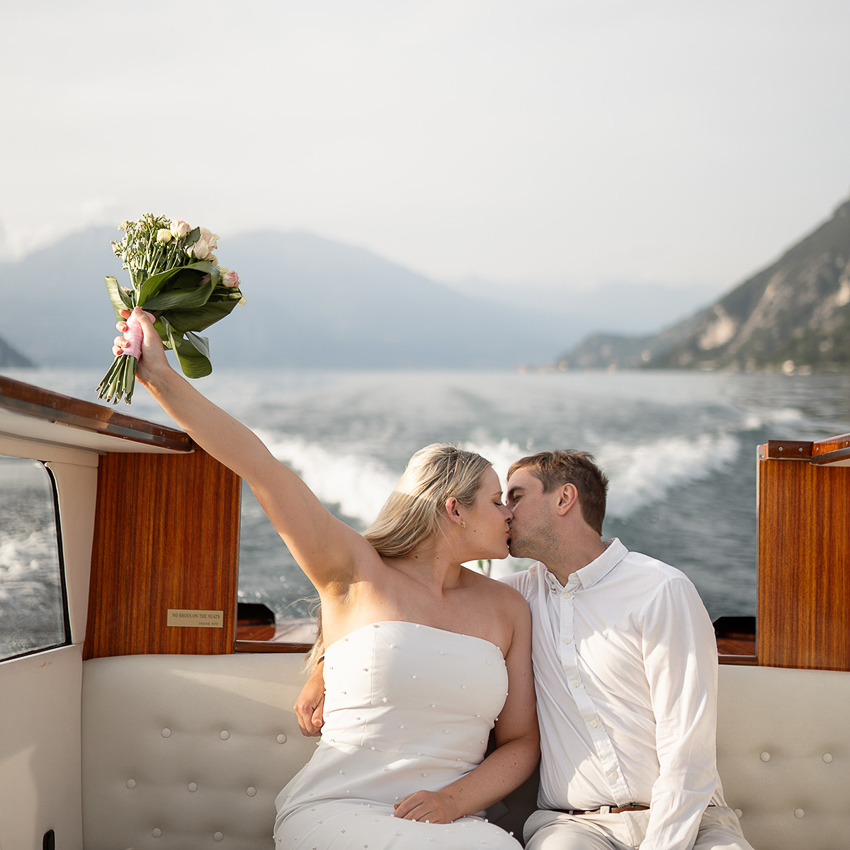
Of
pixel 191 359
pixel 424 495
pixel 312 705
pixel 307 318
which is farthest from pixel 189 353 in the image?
pixel 307 318

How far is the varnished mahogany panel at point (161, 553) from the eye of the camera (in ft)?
7.79

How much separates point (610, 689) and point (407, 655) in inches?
19.1

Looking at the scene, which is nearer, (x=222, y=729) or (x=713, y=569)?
(x=222, y=729)

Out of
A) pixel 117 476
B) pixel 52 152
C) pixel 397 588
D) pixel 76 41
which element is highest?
pixel 76 41

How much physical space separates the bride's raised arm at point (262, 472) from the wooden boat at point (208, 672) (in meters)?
0.45

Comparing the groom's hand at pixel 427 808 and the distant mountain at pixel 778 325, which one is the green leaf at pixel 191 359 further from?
the distant mountain at pixel 778 325

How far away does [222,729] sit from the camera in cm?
228

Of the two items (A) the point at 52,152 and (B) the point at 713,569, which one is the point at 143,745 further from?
(A) the point at 52,152

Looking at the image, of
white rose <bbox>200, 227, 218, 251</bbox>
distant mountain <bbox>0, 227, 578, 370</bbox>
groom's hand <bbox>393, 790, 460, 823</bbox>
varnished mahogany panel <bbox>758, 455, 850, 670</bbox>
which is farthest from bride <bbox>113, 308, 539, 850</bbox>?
distant mountain <bbox>0, 227, 578, 370</bbox>

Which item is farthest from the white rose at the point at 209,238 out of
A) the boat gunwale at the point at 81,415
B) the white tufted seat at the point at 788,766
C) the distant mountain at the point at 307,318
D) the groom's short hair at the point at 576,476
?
the distant mountain at the point at 307,318

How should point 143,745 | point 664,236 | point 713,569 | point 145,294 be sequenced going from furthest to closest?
point 664,236
point 713,569
point 143,745
point 145,294

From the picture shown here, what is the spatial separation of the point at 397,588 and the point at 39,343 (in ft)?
84.8

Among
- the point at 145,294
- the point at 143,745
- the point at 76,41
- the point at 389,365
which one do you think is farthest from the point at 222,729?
the point at 76,41

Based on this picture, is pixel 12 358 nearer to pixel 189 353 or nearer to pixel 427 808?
pixel 189 353
